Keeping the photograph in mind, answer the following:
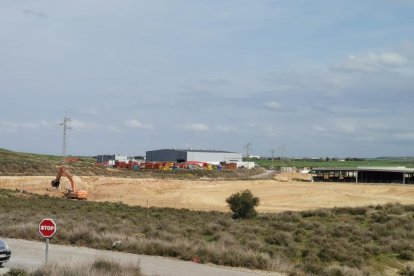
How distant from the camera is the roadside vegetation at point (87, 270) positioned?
13.1 meters

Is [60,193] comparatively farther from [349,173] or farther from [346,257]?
[349,173]

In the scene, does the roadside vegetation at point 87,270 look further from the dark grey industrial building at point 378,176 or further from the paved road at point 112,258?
the dark grey industrial building at point 378,176

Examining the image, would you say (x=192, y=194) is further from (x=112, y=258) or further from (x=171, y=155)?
(x=171, y=155)

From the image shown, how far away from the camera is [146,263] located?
17.8 m

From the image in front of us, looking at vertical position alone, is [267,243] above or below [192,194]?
above

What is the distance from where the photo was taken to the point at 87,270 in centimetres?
1336

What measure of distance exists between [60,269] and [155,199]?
54.8 metres

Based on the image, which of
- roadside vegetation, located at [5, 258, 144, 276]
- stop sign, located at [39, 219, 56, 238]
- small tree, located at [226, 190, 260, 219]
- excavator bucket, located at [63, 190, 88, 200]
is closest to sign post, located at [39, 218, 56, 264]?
stop sign, located at [39, 219, 56, 238]

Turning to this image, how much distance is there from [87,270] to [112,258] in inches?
146

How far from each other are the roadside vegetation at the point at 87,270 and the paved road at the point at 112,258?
96 centimetres

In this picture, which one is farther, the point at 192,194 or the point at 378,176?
the point at 378,176

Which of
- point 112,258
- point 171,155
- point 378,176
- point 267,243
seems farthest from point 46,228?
point 171,155

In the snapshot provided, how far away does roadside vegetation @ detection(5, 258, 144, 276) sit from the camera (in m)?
13.1

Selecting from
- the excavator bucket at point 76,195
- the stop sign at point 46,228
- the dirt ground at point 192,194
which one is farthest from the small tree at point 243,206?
the excavator bucket at point 76,195
